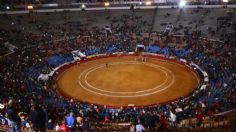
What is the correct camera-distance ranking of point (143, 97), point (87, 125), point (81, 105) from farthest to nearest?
point (143, 97), point (81, 105), point (87, 125)

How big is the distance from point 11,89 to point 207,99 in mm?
23286

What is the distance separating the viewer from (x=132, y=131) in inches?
747

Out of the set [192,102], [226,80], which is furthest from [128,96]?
[226,80]

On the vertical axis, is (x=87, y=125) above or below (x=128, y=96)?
above

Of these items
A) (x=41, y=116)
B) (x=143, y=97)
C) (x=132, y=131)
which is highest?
(x=41, y=116)

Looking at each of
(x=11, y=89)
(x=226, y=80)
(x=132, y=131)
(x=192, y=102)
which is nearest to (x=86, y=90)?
(x=11, y=89)

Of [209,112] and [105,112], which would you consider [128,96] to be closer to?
[105,112]

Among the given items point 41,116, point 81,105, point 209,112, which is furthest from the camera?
point 81,105

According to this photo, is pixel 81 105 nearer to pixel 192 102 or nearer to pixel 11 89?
pixel 11 89

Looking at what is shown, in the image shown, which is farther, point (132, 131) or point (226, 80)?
point (226, 80)

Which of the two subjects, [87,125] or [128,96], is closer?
[87,125]

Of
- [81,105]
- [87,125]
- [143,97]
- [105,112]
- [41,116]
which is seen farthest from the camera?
[143,97]

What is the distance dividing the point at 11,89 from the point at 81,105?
8.69 metres

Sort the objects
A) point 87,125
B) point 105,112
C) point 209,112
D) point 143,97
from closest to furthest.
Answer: point 87,125, point 209,112, point 105,112, point 143,97
